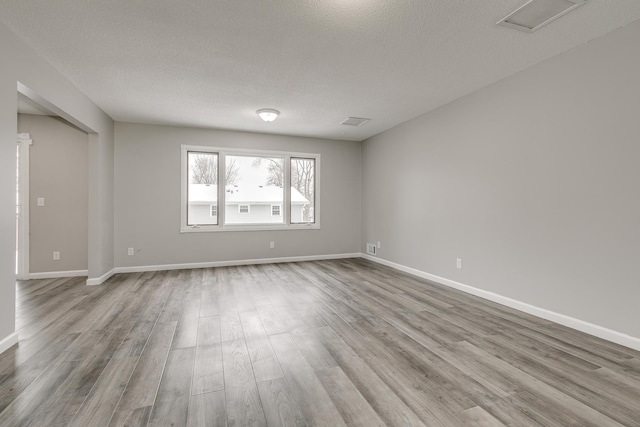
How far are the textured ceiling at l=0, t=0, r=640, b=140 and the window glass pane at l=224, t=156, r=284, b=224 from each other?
1766 mm

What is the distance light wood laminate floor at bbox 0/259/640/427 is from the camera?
1.62 metres

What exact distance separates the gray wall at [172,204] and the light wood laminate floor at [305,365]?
68.5 inches

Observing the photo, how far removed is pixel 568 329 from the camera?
2.77 metres

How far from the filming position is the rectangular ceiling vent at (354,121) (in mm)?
5010

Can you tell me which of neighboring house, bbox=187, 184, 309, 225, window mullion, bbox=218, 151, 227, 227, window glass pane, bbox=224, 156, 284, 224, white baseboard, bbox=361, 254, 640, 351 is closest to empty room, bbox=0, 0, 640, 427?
white baseboard, bbox=361, 254, 640, 351

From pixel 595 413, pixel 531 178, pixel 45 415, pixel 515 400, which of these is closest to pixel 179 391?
pixel 45 415

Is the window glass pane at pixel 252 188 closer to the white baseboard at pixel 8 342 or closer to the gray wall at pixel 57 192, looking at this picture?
the gray wall at pixel 57 192

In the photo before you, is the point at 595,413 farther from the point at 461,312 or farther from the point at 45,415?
the point at 45,415

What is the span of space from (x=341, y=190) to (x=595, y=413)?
5.33 meters

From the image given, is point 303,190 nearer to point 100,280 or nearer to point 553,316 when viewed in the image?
point 100,280

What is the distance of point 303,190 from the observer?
6453mm

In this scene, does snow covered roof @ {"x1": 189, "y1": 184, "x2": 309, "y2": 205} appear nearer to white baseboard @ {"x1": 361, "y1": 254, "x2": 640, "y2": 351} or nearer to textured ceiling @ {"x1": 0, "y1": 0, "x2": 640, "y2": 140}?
textured ceiling @ {"x1": 0, "y1": 0, "x2": 640, "y2": 140}

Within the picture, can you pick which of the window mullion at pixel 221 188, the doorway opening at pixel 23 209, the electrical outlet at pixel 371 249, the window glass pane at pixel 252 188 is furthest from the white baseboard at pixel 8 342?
the electrical outlet at pixel 371 249

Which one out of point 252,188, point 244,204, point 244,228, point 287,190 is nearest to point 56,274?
point 244,228
